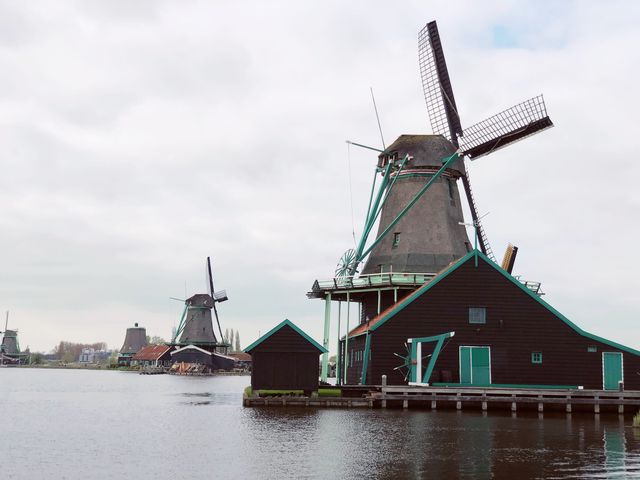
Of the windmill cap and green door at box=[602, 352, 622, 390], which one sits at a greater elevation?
the windmill cap

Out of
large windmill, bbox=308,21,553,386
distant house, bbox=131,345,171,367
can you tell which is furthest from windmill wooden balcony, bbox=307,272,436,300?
distant house, bbox=131,345,171,367

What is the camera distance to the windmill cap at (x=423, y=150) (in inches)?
1944

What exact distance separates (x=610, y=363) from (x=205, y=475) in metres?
29.3

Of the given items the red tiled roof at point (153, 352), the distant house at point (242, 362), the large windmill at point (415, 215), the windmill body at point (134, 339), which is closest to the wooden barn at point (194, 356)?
the red tiled roof at point (153, 352)

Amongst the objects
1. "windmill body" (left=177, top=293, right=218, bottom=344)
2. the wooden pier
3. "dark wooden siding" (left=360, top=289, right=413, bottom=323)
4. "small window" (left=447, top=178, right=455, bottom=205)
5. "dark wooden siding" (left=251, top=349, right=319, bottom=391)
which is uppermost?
"small window" (left=447, top=178, right=455, bottom=205)

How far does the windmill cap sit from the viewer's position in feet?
162

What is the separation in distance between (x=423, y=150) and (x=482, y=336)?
12.9 metres

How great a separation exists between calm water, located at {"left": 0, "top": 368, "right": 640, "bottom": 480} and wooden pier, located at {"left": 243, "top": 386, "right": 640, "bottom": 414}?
1.10m

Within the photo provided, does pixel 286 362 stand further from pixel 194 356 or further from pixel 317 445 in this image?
pixel 194 356

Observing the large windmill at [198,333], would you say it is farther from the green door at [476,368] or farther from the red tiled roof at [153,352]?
the green door at [476,368]

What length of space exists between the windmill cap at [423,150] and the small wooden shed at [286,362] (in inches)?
580

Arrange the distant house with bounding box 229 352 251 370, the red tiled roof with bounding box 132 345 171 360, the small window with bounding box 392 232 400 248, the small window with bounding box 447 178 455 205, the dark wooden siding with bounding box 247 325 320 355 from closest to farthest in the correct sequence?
the dark wooden siding with bounding box 247 325 320 355
the small window with bounding box 392 232 400 248
the small window with bounding box 447 178 455 205
the red tiled roof with bounding box 132 345 171 360
the distant house with bounding box 229 352 251 370

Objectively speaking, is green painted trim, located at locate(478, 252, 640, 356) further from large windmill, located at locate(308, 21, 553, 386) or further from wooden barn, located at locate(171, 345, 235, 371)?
wooden barn, located at locate(171, 345, 235, 371)

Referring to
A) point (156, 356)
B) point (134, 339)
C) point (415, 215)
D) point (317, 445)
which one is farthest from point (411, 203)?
point (134, 339)
